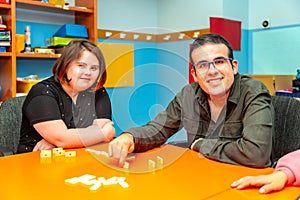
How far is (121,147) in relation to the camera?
1.17 metres

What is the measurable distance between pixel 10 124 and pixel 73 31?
1.56 meters

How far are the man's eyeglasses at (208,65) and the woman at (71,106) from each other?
47 cm

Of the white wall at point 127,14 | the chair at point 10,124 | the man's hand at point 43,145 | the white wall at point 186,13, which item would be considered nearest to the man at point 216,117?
the man's hand at point 43,145

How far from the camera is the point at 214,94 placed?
1.34 metres

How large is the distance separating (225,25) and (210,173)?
2.98 m

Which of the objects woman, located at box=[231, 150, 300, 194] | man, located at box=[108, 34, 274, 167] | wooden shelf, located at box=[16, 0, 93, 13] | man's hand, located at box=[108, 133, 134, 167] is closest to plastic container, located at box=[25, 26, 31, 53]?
wooden shelf, located at box=[16, 0, 93, 13]

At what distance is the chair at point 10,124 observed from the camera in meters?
1.61

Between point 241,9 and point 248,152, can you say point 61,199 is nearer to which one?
point 248,152

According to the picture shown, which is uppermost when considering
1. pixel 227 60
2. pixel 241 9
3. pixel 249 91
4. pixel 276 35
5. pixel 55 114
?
pixel 241 9

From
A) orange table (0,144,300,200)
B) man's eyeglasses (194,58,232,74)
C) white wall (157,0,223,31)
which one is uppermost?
white wall (157,0,223,31)

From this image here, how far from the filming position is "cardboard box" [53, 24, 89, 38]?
296 cm

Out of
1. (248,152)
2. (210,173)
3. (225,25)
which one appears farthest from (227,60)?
(225,25)

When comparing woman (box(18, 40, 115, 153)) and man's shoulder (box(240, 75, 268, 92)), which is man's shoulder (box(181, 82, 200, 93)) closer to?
man's shoulder (box(240, 75, 268, 92))

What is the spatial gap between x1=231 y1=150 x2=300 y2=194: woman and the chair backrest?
48cm
